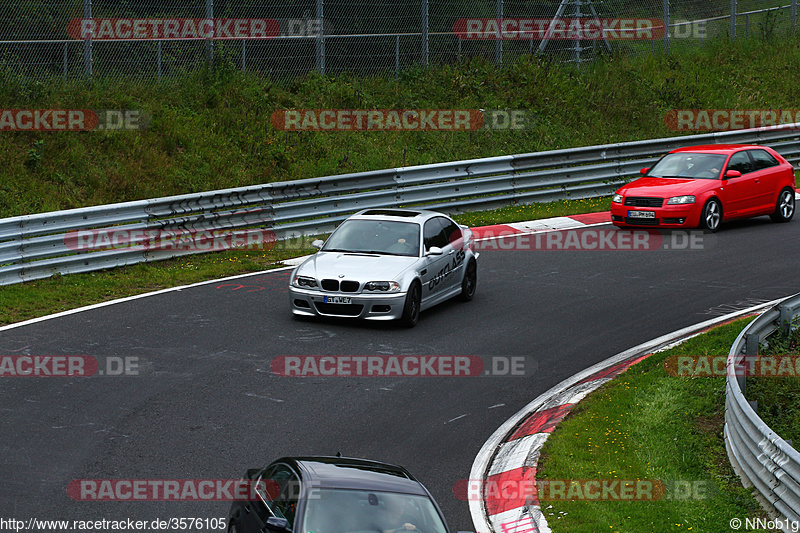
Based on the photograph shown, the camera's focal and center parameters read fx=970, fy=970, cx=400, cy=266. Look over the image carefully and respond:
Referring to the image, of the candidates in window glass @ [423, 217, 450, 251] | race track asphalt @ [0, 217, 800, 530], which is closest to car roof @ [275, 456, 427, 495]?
race track asphalt @ [0, 217, 800, 530]

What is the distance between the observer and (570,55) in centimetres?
2975

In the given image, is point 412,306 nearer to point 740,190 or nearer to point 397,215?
point 397,215

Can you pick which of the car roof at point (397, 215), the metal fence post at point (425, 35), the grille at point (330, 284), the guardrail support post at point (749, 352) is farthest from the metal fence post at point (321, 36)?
the guardrail support post at point (749, 352)

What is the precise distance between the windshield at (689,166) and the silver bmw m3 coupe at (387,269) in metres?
6.96

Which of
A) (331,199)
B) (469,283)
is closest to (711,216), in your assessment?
(469,283)

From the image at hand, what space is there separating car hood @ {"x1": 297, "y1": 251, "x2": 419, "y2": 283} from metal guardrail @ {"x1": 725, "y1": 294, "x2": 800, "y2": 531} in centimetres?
492

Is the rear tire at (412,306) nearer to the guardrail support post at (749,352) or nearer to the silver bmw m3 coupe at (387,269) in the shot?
the silver bmw m3 coupe at (387,269)

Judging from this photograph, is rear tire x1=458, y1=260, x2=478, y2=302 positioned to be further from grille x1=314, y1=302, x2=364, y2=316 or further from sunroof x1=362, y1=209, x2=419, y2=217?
grille x1=314, y1=302, x2=364, y2=316

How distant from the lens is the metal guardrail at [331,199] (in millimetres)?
14961

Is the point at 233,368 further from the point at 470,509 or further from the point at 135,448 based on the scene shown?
the point at 470,509

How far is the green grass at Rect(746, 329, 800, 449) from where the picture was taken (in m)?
9.49

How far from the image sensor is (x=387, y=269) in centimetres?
1325

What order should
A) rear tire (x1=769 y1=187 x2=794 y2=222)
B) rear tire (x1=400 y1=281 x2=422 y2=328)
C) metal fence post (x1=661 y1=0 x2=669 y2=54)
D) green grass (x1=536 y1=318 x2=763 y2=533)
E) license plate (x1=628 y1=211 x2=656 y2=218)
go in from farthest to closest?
metal fence post (x1=661 y1=0 x2=669 y2=54)
rear tire (x1=769 y1=187 x2=794 y2=222)
license plate (x1=628 y1=211 x2=656 y2=218)
rear tire (x1=400 y1=281 x2=422 y2=328)
green grass (x1=536 y1=318 x2=763 y2=533)

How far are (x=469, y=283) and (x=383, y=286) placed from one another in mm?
2340
